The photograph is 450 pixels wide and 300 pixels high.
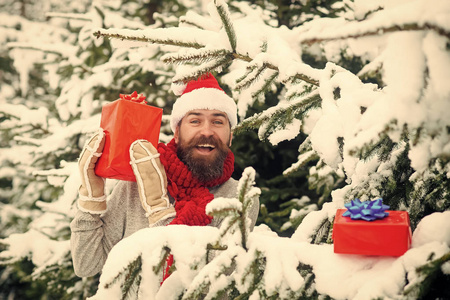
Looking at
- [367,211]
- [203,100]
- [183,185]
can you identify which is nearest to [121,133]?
[183,185]

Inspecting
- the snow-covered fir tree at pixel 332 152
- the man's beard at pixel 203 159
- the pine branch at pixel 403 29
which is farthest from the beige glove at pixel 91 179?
the pine branch at pixel 403 29

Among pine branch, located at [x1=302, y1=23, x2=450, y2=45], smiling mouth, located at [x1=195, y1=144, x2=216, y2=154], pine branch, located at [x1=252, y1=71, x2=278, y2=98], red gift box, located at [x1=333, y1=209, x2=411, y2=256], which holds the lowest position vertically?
smiling mouth, located at [x1=195, y1=144, x2=216, y2=154]

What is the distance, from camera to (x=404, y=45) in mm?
789

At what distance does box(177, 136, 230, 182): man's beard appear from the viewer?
2279 millimetres

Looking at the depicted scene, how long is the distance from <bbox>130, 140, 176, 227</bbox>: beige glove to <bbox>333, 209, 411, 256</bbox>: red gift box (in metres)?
1.03

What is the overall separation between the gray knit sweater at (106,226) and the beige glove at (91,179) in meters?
0.05

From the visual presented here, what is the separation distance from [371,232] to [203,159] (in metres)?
1.37

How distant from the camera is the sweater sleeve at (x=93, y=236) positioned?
1984mm

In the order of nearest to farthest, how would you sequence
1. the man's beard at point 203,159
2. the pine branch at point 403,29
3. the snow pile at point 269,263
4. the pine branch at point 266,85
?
1. the pine branch at point 403,29
2. the snow pile at point 269,263
3. the pine branch at point 266,85
4. the man's beard at point 203,159

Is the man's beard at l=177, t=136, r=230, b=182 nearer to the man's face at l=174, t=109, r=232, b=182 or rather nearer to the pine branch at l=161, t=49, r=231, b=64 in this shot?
the man's face at l=174, t=109, r=232, b=182

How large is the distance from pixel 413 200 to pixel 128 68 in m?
2.83

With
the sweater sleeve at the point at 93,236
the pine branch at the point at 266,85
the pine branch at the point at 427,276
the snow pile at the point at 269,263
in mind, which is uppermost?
the pine branch at the point at 266,85

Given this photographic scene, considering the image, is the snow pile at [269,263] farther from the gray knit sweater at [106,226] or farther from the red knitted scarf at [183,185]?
the red knitted scarf at [183,185]

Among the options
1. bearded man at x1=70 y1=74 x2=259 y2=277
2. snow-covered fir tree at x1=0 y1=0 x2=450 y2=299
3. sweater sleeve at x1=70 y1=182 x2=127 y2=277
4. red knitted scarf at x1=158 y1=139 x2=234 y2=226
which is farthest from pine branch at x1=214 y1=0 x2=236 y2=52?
sweater sleeve at x1=70 y1=182 x2=127 y2=277
